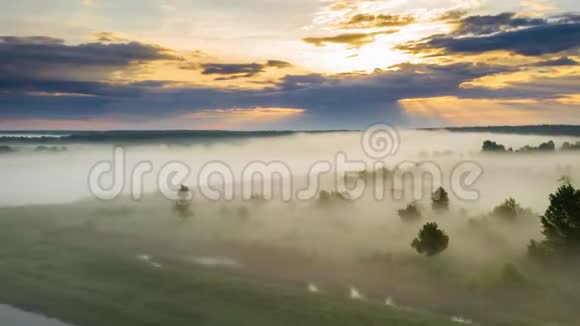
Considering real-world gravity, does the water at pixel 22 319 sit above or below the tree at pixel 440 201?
below

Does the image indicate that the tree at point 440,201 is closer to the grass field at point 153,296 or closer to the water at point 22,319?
the grass field at point 153,296

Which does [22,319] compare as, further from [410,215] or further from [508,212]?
[508,212]

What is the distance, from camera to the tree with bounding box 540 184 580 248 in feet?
176

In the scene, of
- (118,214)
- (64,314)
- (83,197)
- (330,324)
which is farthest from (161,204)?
(330,324)

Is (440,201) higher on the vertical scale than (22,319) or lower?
higher

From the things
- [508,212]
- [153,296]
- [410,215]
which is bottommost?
[153,296]

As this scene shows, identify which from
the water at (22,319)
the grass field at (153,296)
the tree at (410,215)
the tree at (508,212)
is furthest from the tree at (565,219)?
the water at (22,319)

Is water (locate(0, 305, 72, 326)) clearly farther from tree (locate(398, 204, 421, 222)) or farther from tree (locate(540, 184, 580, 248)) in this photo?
tree (locate(398, 204, 421, 222))

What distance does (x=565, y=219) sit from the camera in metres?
54.5

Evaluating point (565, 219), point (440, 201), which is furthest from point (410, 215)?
point (565, 219)

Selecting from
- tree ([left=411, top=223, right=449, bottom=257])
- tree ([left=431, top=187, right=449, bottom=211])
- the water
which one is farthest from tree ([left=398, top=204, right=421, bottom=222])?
the water

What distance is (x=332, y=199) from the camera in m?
106

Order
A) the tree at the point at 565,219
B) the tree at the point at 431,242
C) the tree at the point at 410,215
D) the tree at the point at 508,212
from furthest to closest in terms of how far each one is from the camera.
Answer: the tree at the point at 410,215 → the tree at the point at 508,212 → the tree at the point at 431,242 → the tree at the point at 565,219

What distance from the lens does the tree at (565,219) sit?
5359cm
